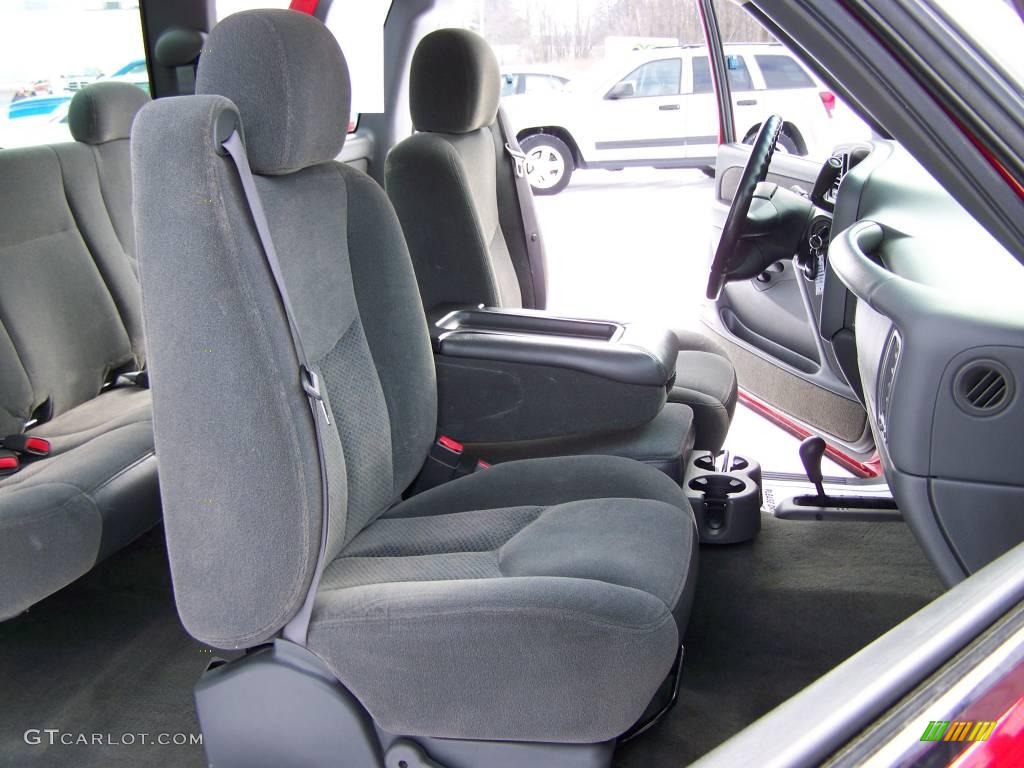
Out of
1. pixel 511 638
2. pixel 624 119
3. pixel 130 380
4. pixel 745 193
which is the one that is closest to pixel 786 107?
pixel 745 193

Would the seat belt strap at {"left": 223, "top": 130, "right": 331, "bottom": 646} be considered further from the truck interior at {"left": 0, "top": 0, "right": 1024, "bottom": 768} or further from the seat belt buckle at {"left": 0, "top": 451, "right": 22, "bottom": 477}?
the seat belt buckle at {"left": 0, "top": 451, "right": 22, "bottom": 477}

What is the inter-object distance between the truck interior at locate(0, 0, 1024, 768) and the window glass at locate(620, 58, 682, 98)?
11.2 feet

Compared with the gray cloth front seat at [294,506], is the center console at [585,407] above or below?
below

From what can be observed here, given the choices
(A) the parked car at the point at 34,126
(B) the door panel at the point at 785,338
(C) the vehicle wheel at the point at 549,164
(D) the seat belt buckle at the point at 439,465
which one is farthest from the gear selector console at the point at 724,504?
(C) the vehicle wheel at the point at 549,164

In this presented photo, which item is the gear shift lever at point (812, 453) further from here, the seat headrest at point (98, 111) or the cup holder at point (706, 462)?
the seat headrest at point (98, 111)

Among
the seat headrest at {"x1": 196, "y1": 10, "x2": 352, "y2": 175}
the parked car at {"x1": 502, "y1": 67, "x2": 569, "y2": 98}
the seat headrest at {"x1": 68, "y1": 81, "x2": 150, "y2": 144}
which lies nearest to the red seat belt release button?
the seat headrest at {"x1": 196, "y1": 10, "x2": 352, "y2": 175}

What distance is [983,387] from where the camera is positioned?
125cm

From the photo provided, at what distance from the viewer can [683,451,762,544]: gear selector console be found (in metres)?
2.21

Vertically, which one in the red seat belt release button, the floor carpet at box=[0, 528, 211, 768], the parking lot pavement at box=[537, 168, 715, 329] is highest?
the red seat belt release button

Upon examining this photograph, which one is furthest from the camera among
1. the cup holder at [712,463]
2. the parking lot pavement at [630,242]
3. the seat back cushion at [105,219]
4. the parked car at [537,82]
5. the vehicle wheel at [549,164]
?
the vehicle wheel at [549,164]

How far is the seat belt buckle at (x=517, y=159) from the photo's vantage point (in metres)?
2.86

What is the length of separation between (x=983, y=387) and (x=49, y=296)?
7.00 ft

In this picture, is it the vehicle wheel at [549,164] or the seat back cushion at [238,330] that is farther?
the vehicle wheel at [549,164]

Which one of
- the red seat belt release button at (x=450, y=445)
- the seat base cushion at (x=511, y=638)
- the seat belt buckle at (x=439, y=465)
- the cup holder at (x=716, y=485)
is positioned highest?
the seat base cushion at (x=511, y=638)
